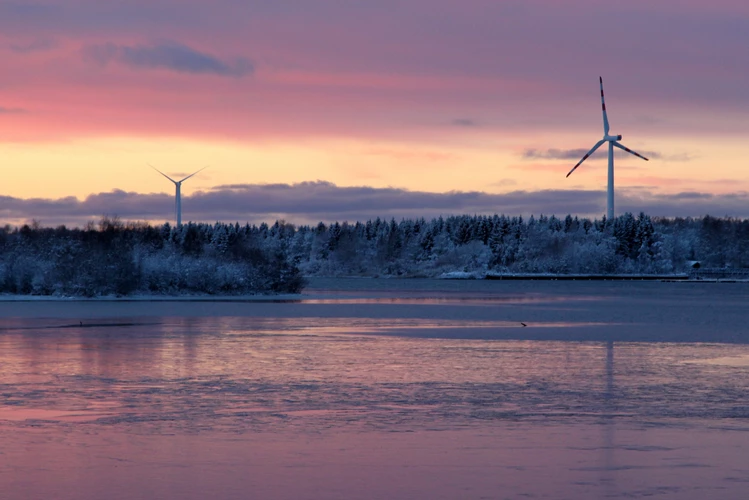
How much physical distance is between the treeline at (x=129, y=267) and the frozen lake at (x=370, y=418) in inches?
2051

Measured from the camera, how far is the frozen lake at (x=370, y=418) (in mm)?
13617

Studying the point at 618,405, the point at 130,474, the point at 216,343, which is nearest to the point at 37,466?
the point at 130,474

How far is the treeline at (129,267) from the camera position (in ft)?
291

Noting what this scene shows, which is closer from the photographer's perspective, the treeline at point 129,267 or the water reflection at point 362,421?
the water reflection at point 362,421

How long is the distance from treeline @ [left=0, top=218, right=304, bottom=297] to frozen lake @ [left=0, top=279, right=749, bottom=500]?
52105 mm

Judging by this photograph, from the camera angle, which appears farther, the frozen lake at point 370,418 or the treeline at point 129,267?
the treeline at point 129,267

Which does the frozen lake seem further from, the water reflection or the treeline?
the treeline

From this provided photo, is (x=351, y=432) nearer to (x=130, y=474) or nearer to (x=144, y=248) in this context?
(x=130, y=474)

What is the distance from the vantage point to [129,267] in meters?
89.1

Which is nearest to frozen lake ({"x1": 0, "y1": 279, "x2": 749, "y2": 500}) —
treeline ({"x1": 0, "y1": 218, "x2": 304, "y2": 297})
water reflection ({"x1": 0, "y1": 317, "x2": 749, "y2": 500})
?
water reflection ({"x1": 0, "y1": 317, "x2": 749, "y2": 500})

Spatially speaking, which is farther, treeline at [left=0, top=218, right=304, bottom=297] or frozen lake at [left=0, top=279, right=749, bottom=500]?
treeline at [left=0, top=218, right=304, bottom=297]

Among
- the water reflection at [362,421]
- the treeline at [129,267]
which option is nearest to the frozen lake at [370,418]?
the water reflection at [362,421]

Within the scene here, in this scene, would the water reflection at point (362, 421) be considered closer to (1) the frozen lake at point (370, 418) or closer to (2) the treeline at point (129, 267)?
(1) the frozen lake at point (370, 418)

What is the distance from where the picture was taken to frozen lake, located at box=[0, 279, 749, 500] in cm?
1362
